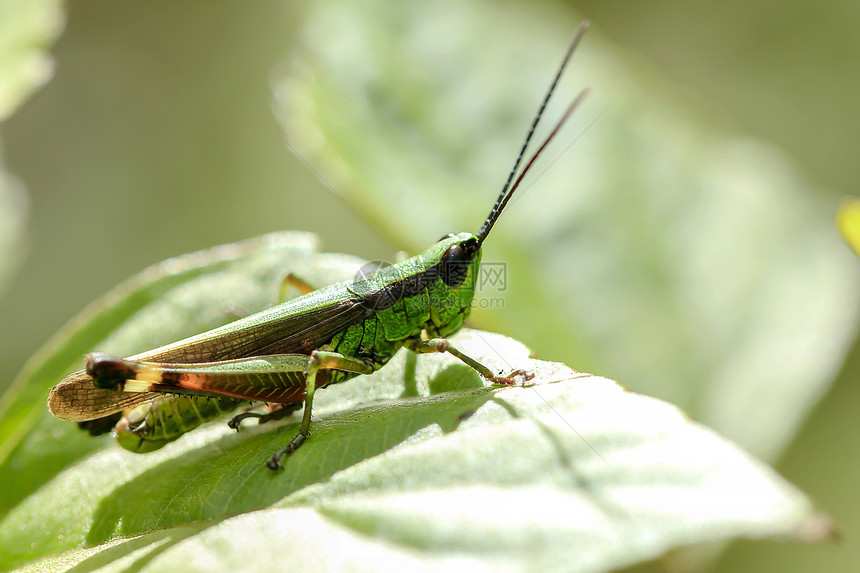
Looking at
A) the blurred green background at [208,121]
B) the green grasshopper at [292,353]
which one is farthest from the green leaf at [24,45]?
the blurred green background at [208,121]

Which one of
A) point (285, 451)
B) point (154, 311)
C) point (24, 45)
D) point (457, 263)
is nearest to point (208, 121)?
point (24, 45)

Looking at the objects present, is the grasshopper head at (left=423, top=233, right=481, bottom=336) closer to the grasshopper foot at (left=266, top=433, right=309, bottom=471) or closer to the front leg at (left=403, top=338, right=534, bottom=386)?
the front leg at (left=403, top=338, right=534, bottom=386)

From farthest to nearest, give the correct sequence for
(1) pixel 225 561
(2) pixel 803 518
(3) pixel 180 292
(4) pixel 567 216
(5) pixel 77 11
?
1. (5) pixel 77 11
2. (4) pixel 567 216
3. (3) pixel 180 292
4. (1) pixel 225 561
5. (2) pixel 803 518

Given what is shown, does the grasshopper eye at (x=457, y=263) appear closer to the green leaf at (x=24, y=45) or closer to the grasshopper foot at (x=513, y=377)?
the grasshopper foot at (x=513, y=377)

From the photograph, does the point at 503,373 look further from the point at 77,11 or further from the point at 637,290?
the point at 77,11

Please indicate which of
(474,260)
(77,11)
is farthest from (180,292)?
(77,11)

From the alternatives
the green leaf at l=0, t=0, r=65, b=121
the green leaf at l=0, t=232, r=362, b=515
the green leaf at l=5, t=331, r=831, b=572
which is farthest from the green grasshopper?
the green leaf at l=0, t=0, r=65, b=121
